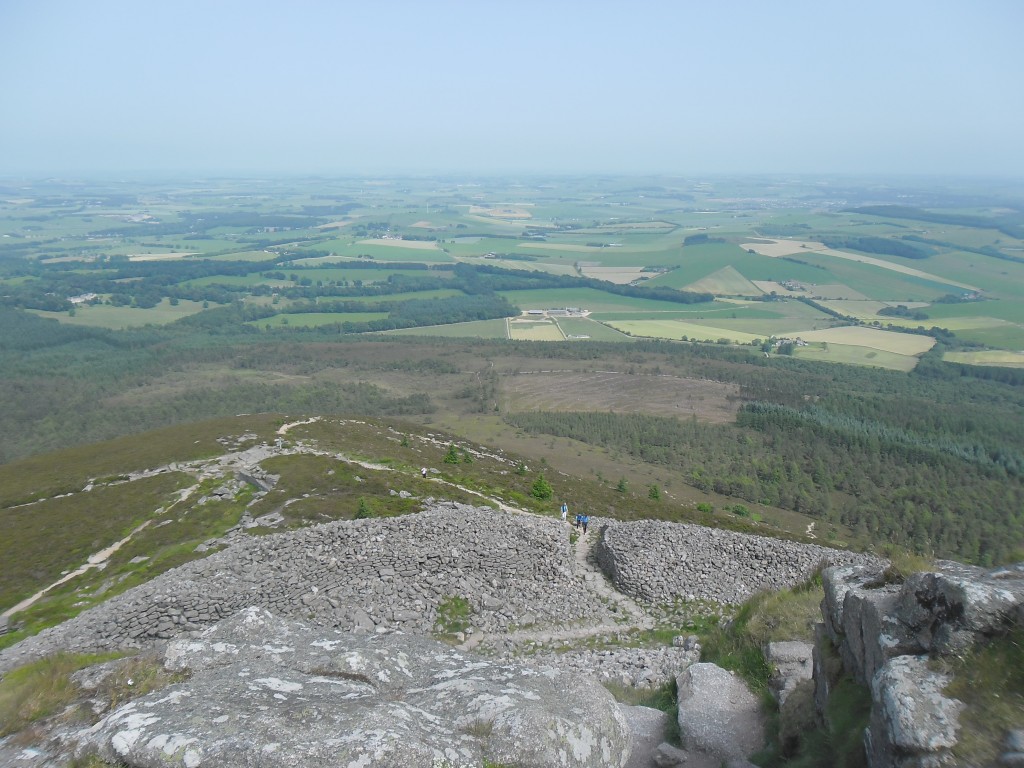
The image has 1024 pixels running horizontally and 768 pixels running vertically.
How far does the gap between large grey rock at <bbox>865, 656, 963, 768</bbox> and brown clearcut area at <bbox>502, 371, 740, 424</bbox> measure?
298 ft

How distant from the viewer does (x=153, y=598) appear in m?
22.7

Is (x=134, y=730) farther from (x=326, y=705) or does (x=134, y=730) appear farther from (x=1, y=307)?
(x=1, y=307)

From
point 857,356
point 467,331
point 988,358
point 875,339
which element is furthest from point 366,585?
point 988,358

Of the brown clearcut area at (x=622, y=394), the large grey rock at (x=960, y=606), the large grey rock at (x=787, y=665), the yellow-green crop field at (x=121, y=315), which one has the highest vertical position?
the large grey rock at (x=960, y=606)

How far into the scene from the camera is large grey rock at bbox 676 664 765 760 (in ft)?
42.0

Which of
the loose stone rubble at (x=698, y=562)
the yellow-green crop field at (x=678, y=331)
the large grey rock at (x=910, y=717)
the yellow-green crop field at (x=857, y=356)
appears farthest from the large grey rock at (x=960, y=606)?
the yellow-green crop field at (x=678, y=331)

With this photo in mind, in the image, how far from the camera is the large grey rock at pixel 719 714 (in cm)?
1281

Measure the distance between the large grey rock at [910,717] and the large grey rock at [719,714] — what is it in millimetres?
5148

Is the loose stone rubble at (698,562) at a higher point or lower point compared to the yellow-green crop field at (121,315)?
higher

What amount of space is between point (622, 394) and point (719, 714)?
9703cm

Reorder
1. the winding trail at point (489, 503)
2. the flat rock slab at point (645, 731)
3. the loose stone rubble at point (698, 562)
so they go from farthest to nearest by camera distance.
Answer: the loose stone rubble at point (698, 562)
the winding trail at point (489, 503)
the flat rock slab at point (645, 731)

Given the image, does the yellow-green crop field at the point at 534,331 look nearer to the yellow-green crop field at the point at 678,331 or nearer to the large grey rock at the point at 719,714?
the yellow-green crop field at the point at 678,331

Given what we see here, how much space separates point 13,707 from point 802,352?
154 meters

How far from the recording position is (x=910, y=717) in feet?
25.0
